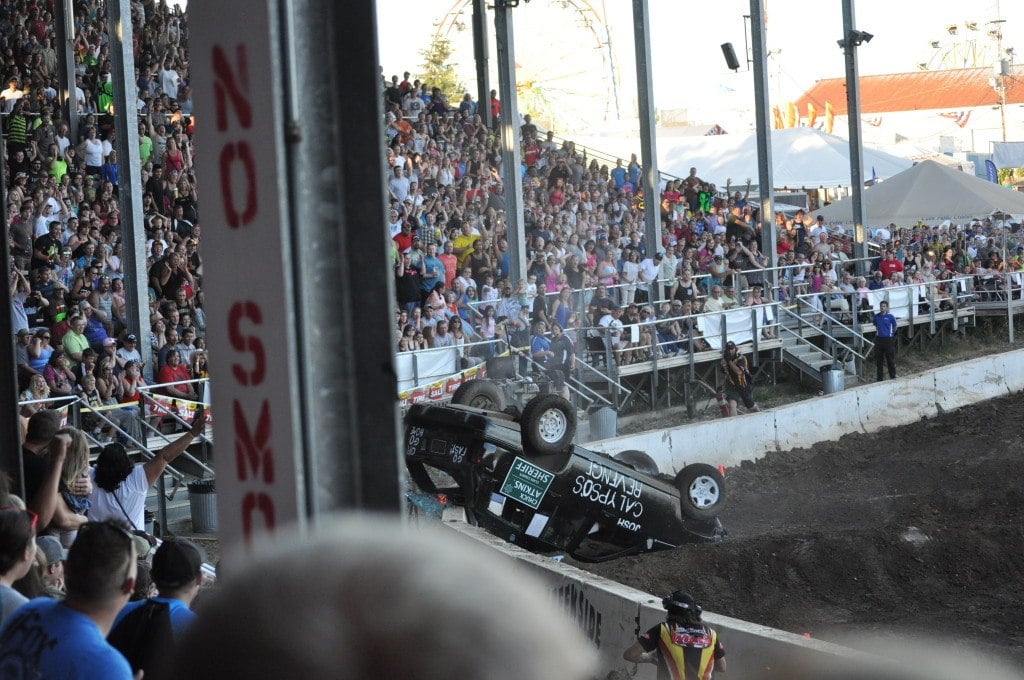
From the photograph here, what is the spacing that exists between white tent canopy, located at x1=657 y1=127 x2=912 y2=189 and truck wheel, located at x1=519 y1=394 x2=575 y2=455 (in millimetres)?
23652

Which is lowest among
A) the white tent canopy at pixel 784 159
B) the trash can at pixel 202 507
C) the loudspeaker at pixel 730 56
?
the trash can at pixel 202 507

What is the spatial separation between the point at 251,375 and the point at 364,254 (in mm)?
335

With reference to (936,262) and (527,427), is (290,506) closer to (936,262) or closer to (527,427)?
(527,427)

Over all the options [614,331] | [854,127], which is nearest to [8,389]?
[614,331]

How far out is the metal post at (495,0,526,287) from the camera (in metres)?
20.4

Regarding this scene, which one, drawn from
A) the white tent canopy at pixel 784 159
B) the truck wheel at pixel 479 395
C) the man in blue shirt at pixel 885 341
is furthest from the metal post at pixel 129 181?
the white tent canopy at pixel 784 159

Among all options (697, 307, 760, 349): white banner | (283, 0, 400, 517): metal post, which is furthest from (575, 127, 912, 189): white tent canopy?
(283, 0, 400, 517): metal post

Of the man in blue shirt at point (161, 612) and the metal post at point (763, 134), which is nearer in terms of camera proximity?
the man in blue shirt at point (161, 612)

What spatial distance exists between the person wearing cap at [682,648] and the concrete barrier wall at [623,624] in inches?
13.2

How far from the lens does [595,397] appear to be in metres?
18.5

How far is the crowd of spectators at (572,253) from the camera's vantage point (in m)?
18.7

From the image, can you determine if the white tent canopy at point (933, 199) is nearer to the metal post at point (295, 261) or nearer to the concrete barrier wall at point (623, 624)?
the concrete barrier wall at point (623, 624)

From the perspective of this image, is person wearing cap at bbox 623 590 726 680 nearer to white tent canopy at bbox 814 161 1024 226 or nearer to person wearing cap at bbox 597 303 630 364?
person wearing cap at bbox 597 303 630 364

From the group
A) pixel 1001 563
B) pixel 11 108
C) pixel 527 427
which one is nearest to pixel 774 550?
pixel 1001 563
